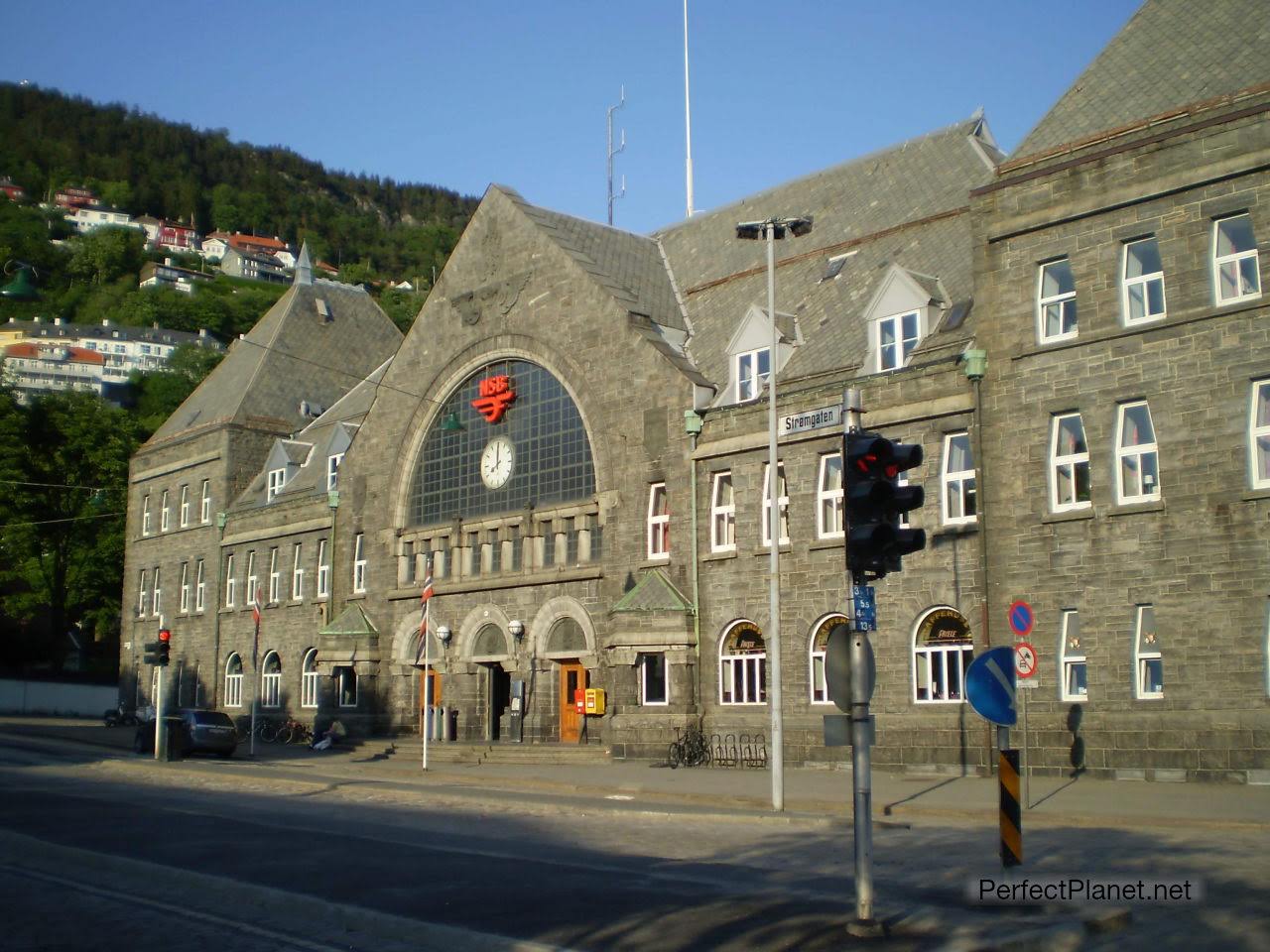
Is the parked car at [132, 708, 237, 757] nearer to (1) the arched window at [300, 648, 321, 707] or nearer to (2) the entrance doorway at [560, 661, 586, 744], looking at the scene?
(1) the arched window at [300, 648, 321, 707]

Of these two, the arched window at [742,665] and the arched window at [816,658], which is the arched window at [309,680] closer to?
the arched window at [742,665]

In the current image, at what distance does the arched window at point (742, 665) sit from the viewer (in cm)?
3180

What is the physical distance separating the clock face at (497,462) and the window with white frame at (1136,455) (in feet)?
62.4

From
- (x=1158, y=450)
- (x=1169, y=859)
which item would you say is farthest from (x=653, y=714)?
(x=1169, y=859)

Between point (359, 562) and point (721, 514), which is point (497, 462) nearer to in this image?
point (359, 562)

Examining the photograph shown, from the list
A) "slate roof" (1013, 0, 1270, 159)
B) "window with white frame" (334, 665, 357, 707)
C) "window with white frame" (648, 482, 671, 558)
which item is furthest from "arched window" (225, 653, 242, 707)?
"slate roof" (1013, 0, 1270, 159)

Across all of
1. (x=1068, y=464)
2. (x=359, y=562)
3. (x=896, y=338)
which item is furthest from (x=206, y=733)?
(x=1068, y=464)

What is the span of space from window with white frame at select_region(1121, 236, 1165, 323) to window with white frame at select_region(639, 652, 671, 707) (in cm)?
1404

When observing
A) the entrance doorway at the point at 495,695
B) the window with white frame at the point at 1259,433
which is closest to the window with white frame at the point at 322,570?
the entrance doorway at the point at 495,695

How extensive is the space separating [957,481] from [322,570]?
2663 centimetres

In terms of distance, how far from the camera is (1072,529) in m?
25.9

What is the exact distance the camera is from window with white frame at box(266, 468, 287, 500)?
2068 inches

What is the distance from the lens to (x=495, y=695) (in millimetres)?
39906

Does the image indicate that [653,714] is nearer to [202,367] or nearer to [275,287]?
[202,367]
